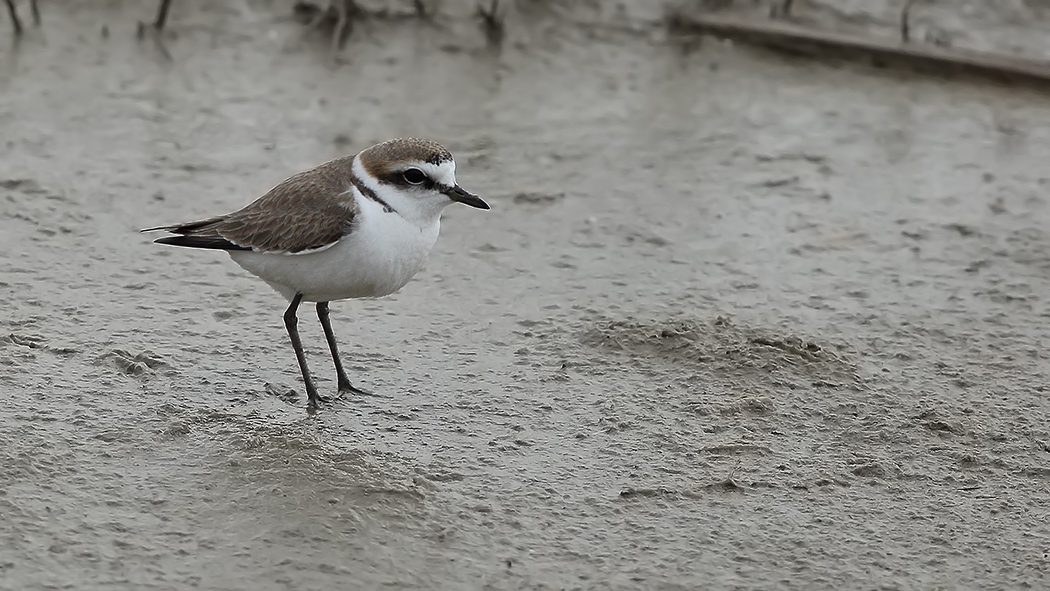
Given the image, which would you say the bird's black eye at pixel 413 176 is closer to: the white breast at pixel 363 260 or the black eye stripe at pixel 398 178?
the black eye stripe at pixel 398 178

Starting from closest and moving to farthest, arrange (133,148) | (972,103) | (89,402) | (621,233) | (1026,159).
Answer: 1. (89,402)
2. (621,233)
3. (133,148)
4. (1026,159)
5. (972,103)

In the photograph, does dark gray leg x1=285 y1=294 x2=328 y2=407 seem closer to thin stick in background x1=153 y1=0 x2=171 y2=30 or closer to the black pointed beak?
the black pointed beak

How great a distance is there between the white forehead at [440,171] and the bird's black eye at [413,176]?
0.06 ft

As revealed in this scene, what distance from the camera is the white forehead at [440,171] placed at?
5414 mm

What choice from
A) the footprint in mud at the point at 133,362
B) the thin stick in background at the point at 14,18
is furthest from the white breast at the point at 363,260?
the thin stick in background at the point at 14,18

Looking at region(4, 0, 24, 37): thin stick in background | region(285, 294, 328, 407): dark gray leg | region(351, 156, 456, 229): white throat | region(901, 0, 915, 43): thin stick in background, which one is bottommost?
region(285, 294, 328, 407): dark gray leg

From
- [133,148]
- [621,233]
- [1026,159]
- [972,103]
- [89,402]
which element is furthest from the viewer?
[972,103]

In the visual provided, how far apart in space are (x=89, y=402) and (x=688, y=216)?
349 centimetres

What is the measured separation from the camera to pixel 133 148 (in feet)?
25.5

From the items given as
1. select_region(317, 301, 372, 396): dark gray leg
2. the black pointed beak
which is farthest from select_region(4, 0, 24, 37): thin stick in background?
the black pointed beak

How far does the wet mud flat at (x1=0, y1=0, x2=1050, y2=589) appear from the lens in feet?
14.8

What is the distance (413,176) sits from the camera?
542 centimetres

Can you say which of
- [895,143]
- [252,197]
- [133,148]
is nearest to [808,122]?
[895,143]

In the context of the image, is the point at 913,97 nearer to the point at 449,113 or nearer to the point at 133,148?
the point at 449,113
